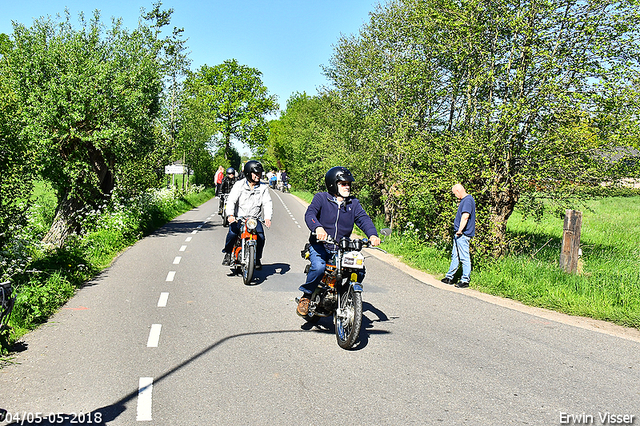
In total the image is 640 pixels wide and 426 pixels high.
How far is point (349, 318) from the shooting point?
18.2 feet

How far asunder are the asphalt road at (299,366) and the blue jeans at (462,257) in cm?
127

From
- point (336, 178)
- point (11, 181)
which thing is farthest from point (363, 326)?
point (11, 181)

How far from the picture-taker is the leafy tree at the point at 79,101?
13172 millimetres

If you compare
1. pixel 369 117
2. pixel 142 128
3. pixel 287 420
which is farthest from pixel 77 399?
pixel 369 117

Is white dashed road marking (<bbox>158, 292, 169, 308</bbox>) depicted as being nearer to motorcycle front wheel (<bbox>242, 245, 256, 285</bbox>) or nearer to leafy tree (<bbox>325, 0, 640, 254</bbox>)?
motorcycle front wheel (<bbox>242, 245, 256, 285</bbox>)

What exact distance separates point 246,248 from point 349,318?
418 cm

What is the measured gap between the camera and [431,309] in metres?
7.66

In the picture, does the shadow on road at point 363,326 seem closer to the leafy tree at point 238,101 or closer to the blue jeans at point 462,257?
the blue jeans at point 462,257

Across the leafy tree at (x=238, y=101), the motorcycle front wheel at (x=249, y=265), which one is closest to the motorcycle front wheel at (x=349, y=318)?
the motorcycle front wheel at (x=249, y=265)

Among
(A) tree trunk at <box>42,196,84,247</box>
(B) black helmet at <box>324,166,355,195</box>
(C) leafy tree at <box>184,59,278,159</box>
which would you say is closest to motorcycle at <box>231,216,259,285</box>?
(B) black helmet at <box>324,166,355,195</box>

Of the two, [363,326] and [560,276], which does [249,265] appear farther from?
[560,276]

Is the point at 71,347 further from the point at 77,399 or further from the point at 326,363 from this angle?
the point at 326,363

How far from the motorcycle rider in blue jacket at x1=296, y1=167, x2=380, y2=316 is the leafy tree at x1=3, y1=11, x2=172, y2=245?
943 cm

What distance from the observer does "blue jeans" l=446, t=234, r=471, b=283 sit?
9641mm
